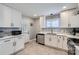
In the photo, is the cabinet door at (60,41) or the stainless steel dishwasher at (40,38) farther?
the stainless steel dishwasher at (40,38)

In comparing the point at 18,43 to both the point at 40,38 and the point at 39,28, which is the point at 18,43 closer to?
the point at 40,38

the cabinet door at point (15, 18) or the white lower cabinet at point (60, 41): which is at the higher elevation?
the cabinet door at point (15, 18)

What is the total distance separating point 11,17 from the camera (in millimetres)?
3258

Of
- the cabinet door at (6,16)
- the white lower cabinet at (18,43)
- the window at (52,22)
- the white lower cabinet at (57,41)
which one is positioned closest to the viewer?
the cabinet door at (6,16)

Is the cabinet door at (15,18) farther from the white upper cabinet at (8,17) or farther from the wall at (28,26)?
the wall at (28,26)

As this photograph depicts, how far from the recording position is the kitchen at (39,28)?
2.81 metres

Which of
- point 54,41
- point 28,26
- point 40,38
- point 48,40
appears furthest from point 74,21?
point 28,26

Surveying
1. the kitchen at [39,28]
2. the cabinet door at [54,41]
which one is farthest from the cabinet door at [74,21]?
the cabinet door at [54,41]

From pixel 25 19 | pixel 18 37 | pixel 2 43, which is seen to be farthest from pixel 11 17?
pixel 25 19

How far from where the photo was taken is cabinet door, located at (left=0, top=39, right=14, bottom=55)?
95.8 inches

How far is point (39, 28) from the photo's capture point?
5508 mm

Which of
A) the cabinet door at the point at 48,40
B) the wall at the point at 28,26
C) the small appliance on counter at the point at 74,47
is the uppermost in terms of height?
the wall at the point at 28,26
